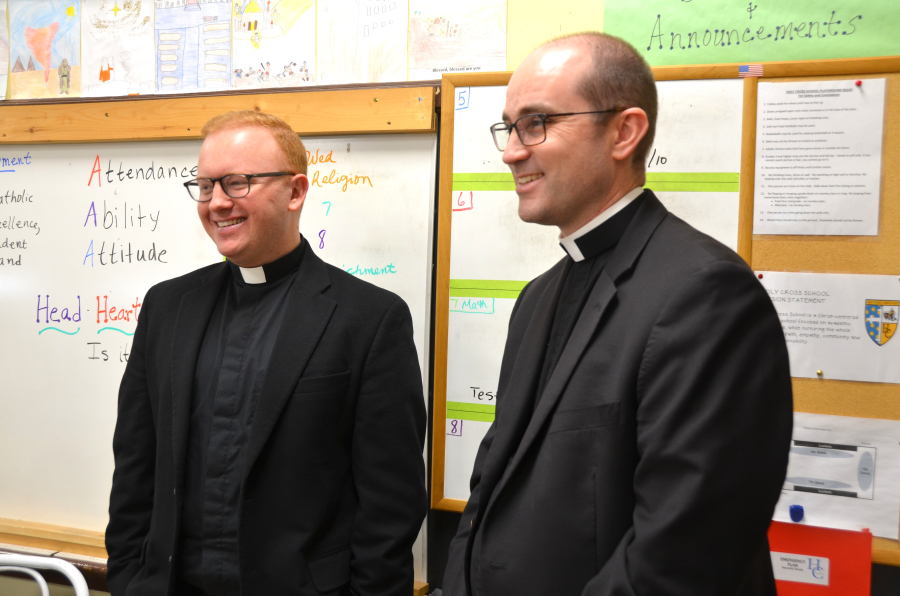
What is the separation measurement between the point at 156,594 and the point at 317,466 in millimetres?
435

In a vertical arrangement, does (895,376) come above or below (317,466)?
above

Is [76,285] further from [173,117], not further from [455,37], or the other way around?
[455,37]

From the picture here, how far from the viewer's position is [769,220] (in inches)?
70.4

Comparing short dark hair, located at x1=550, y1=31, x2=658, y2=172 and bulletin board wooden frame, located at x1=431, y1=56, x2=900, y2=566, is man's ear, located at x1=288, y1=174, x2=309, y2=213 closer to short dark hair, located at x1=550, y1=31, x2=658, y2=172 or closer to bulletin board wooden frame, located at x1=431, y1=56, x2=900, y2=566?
short dark hair, located at x1=550, y1=31, x2=658, y2=172

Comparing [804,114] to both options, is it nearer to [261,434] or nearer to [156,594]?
[261,434]

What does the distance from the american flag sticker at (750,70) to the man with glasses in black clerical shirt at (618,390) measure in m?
0.83

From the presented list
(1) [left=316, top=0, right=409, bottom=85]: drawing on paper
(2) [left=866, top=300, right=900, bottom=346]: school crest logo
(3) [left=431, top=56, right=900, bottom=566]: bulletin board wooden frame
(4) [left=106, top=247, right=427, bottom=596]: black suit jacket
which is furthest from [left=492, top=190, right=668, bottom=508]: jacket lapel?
(1) [left=316, top=0, right=409, bottom=85]: drawing on paper

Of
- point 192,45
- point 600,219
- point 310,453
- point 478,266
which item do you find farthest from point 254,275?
point 192,45

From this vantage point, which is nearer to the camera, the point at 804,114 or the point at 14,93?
the point at 804,114

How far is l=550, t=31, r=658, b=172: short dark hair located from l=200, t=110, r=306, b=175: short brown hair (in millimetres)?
699

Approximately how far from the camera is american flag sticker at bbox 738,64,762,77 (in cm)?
178

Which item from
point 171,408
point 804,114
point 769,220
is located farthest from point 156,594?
point 804,114

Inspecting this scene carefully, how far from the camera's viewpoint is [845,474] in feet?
5.68

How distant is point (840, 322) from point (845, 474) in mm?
408
